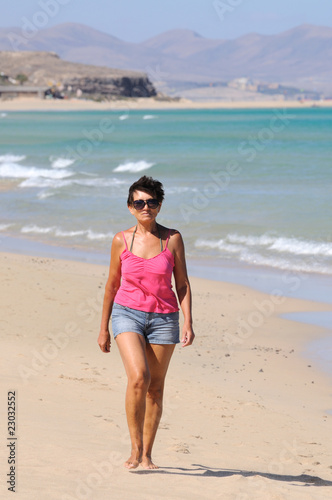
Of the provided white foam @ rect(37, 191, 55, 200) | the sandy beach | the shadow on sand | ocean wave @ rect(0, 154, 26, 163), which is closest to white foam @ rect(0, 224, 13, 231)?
white foam @ rect(37, 191, 55, 200)

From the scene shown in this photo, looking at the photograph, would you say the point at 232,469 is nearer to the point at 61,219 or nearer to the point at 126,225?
the point at 126,225

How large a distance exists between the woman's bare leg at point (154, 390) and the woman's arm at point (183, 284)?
0.11 metres

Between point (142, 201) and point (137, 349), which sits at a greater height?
point (142, 201)

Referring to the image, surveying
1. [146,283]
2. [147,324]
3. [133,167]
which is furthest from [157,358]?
[133,167]

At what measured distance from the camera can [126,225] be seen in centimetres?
1870

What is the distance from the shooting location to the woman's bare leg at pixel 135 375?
171 inches

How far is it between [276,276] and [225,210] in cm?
751

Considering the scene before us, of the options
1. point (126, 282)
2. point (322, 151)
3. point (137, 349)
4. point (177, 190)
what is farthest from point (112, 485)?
point (322, 151)

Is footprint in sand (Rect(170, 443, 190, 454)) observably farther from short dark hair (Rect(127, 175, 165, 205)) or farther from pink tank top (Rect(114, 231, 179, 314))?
short dark hair (Rect(127, 175, 165, 205))

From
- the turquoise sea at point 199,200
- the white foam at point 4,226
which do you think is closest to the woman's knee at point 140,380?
the turquoise sea at point 199,200

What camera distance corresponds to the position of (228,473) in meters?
4.84

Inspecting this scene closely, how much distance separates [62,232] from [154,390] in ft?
44.8

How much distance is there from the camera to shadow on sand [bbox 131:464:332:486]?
15.5 ft

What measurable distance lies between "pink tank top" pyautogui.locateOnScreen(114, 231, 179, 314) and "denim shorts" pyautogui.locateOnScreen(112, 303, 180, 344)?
3 centimetres
